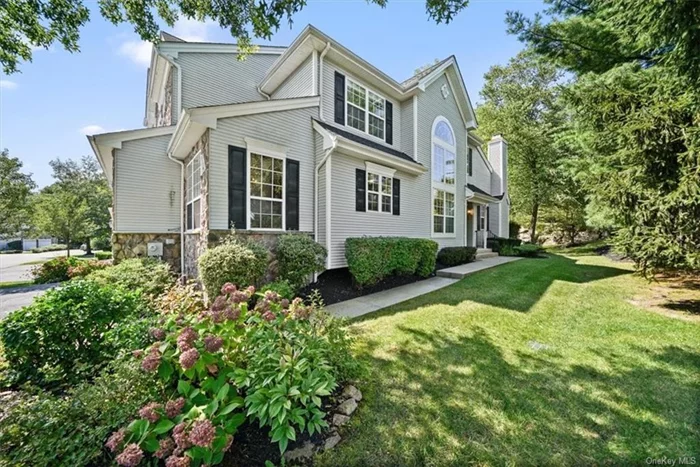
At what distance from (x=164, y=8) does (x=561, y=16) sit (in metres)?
11.8

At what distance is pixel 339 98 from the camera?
378 inches

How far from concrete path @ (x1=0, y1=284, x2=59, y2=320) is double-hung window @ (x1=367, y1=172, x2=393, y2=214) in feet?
32.9

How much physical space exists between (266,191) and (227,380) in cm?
549

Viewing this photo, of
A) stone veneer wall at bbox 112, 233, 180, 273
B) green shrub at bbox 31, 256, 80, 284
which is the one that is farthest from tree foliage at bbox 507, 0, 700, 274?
green shrub at bbox 31, 256, 80, 284

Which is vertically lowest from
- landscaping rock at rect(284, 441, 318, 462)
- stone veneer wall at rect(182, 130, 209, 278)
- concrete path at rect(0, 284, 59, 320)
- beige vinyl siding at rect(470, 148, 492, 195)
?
concrete path at rect(0, 284, 59, 320)

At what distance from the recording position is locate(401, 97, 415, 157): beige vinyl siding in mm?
11781

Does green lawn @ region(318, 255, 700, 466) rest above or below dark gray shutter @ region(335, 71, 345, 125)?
below

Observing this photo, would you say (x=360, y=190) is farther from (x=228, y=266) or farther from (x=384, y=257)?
(x=228, y=266)

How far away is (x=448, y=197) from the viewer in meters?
13.9

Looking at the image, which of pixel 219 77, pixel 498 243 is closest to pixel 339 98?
pixel 219 77

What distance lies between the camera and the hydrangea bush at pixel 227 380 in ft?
6.76

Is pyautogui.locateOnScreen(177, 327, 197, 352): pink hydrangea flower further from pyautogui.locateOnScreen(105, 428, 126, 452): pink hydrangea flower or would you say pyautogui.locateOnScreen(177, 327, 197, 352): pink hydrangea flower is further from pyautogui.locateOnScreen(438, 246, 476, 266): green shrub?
pyautogui.locateOnScreen(438, 246, 476, 266): green shrub

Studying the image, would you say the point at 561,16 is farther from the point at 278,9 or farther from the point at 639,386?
the point at 639,386

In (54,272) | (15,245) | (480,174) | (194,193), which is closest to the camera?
(194,193)
